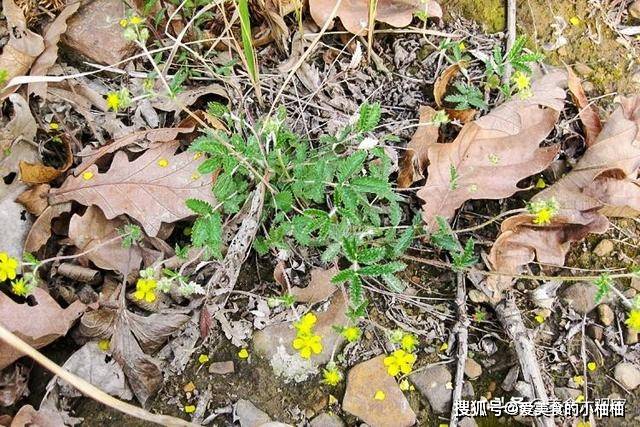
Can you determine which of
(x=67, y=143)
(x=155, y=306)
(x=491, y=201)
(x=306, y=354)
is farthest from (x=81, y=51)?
(x=491, y=201)

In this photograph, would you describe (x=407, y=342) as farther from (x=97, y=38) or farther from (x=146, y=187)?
(x=97, y=38)

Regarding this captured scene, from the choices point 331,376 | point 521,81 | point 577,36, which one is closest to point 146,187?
point 331,376

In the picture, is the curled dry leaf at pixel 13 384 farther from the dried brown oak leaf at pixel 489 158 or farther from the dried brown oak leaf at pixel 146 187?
the dried brown oak leaf at pixel 489 158

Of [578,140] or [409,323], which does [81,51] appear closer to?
[409,323]

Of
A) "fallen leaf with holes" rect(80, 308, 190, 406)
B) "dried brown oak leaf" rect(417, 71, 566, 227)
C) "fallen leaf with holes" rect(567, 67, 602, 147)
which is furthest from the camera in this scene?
"fallen leaf with holes" rect(567, 67, 602, 147)

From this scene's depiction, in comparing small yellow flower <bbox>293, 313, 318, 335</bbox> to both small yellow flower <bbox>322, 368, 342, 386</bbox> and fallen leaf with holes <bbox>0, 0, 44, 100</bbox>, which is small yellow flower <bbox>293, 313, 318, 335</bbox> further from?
fallen leaf with holes <bbox>0, 0, 44, 100</bbox>

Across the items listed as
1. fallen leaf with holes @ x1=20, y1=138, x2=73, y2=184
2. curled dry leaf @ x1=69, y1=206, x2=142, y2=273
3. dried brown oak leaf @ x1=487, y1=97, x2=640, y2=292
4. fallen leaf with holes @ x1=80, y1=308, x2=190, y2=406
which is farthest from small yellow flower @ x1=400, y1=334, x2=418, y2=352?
fallen leaf with holes @ x1=20, y1=138, x2=73, y2=184

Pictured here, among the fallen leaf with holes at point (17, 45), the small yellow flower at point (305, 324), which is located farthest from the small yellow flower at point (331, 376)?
the fallen leaf with holes at point (17, 45)
